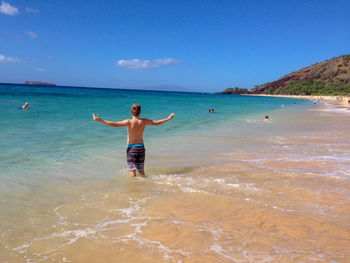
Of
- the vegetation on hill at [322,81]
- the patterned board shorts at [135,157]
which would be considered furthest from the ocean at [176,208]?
the vegetation on hill at [322,81]

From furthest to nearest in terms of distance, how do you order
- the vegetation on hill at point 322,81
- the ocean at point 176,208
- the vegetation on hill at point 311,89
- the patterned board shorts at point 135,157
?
the vegetation on hill at point 322,81, the vegetation on hill at point 311,89, the patterned board shorts at point 135,157, the ocean at point 176,208

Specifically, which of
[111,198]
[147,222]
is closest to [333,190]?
[147,222]

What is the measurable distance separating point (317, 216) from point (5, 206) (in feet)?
16.0

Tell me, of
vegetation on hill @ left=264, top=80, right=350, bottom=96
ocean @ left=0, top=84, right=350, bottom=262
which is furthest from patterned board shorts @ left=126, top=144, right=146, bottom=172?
vegetation on hill @ left=264, top=80, right=350, bottom=96

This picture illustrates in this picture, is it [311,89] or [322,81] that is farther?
[322,81]

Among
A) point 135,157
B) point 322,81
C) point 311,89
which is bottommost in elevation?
point 135,157

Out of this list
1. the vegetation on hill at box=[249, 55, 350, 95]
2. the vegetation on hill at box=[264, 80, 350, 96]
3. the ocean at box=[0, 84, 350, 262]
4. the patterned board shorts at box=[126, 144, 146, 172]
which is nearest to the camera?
the ocean at box=[0, 84, 350, 262]

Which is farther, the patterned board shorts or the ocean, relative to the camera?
the patterned board shorts

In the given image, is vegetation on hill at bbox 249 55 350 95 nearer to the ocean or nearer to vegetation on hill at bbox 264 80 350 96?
vegetation on hill at bbox 264 80 350 96

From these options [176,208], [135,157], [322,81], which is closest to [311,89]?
[322,81]

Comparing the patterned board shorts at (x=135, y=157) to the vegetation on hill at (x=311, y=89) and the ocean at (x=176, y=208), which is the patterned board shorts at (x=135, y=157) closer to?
the ocean at (x=176, y=208)

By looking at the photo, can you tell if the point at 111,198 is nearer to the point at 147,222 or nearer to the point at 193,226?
the point at 147,222

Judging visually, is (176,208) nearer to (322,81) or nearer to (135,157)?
(135,157)

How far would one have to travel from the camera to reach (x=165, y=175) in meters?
6.39
